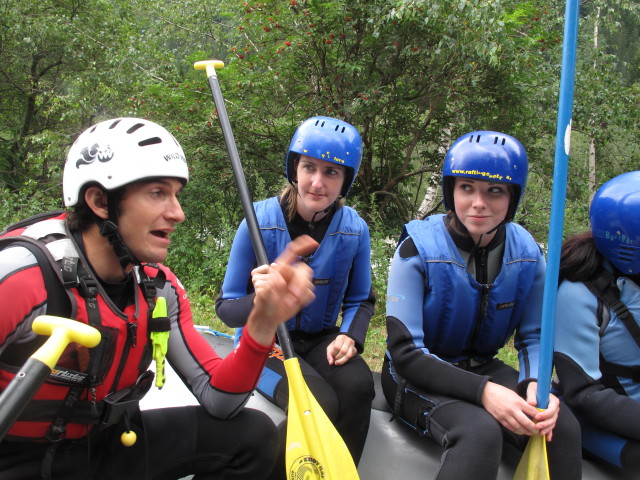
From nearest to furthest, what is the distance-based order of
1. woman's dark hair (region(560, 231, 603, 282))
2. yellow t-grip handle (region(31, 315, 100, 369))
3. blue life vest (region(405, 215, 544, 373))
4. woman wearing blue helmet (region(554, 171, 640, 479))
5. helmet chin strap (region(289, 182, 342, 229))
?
yellow t-grip handle (region(31, 315, 100, 369)) → woman wearing blue helmet (region(554, 171, 640, 479)) → woman's dark hair (region(560, 231, 603, 282)) → blue life vest (region(405, 215, 544, 373)) → helmet chin strap (region(289, 182, 342, 229))

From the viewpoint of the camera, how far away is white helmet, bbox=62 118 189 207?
1.77 meters

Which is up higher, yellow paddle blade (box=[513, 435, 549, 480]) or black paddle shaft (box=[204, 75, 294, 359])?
black paddle shaft (box=[204, 75, 294, 359])

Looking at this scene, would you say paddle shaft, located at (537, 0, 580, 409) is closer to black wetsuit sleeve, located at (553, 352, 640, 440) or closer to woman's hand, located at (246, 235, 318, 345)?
black wetsuit sleeve, located at (553, 352, 640, 440)

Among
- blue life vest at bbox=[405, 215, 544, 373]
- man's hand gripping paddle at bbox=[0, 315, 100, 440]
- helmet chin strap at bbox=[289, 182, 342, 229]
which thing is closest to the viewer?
man's hand gripping paddle at bbox=[0, 315, 100, 440]

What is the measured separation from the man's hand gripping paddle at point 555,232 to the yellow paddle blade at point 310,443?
27.6 inches

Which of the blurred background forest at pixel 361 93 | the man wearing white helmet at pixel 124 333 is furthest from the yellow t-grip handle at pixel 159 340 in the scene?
the blurred background forest at pixel 361 93

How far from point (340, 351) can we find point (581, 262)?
1.17 meters

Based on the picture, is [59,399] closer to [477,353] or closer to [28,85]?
[477,353]

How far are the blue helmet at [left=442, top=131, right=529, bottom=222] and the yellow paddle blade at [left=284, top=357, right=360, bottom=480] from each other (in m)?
1.16

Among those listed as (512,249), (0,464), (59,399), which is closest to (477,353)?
(512,249)

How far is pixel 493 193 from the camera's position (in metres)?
2.38

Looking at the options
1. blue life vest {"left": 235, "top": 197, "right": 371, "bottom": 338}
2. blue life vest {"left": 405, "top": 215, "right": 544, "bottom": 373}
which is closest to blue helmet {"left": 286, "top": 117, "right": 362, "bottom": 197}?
blue life vest {"left": 235, "top": 197, "right": 371, "bottom": 338}

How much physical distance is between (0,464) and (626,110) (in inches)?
325

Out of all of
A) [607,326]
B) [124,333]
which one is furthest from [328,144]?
[607,326]
